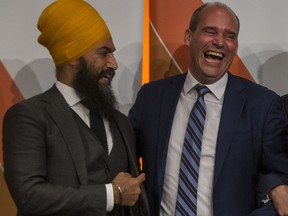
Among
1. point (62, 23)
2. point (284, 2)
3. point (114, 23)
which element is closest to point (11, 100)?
point (114, 23)

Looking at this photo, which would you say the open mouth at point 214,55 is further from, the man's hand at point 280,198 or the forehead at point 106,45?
the man's hand at point 280,198

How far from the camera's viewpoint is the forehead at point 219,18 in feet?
6.57

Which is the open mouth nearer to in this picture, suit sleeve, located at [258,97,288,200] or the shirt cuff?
suit sleeve, located at [258,97,288,200]

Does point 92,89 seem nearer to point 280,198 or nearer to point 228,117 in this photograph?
point 228,117

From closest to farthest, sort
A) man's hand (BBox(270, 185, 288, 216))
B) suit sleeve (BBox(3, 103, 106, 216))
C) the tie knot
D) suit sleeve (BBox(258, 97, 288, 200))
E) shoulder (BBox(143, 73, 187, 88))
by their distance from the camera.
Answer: suit sleeve (BBox(3, 103, 106, 216)) → man's hand (BBox(270, 185, 288, 216)) → suit sleeve (BBox(258, 97, 288, 200)) → the tie knot → shoulder (BBox(143, 73, 187, 88))

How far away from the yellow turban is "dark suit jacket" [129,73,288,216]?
436 mm

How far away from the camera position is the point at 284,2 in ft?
7.73

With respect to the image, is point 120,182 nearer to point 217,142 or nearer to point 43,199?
point 43,199

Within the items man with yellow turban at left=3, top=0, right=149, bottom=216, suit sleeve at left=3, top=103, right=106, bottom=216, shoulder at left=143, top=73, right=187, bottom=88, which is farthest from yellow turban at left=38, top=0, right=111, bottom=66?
shoulder at left=143, top=73, right=187, bottom=88

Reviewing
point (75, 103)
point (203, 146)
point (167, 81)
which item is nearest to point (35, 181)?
point (75, 103)

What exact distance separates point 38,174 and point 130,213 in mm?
369

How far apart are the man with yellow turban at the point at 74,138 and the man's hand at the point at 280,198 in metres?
0.43

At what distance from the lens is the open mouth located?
6.51 feet

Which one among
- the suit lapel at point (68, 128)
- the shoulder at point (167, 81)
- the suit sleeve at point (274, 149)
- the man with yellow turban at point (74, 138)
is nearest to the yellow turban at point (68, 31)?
the man with yellow turban at point (74, 138)
